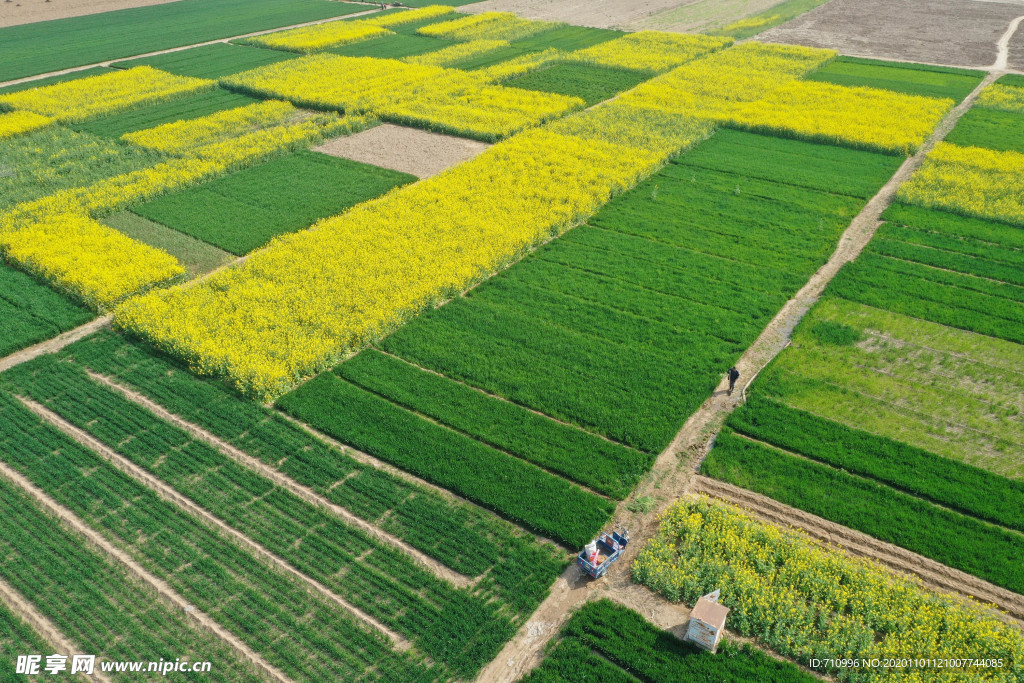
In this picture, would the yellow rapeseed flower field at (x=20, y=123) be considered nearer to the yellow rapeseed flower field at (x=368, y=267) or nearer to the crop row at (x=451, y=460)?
the yellow rapeseed flower field at (x=368, y=267)

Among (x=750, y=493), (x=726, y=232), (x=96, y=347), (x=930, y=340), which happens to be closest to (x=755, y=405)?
(x=750, y=493)

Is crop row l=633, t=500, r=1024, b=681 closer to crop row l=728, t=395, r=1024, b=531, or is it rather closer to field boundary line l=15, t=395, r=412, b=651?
crop row l=728, t=395, r=1024, b=531

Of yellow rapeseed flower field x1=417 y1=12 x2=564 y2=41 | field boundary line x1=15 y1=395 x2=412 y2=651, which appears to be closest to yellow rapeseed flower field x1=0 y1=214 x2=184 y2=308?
field boundary line x1=15 y1=395 x2=412 y2=651

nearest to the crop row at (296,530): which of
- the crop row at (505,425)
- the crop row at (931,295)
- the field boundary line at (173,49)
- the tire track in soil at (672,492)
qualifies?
the tire track in soil at (672,492)

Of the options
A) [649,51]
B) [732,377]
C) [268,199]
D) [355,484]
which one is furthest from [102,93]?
[732,377]

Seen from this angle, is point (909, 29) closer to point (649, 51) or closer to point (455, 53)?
point (649, 51)

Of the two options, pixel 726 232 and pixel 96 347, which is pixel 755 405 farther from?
pixel 96 347
